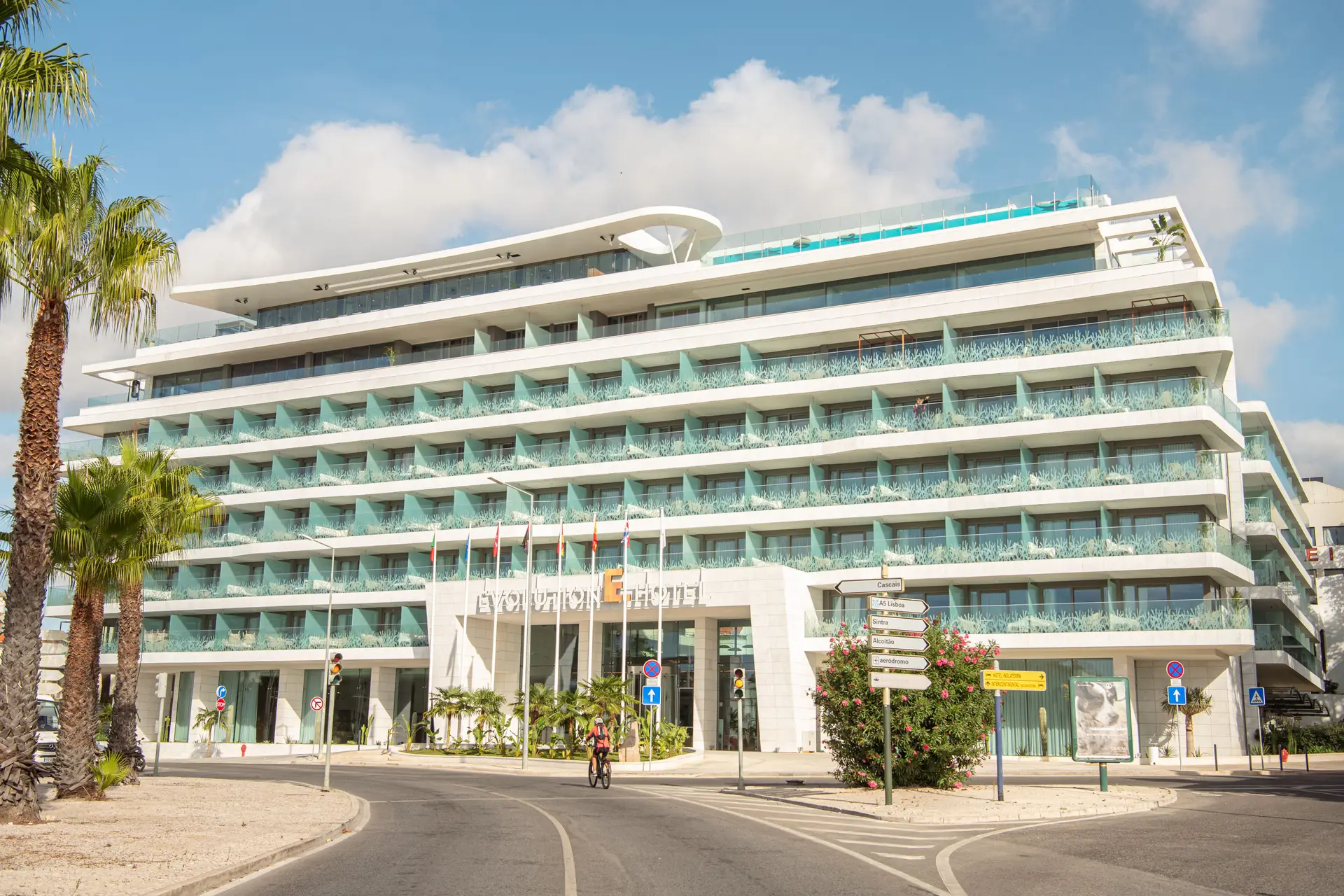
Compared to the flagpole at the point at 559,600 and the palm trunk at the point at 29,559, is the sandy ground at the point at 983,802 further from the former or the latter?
the flagpole at the point at 559,600

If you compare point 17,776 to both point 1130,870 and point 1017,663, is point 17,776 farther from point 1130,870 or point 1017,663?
point 1017,663

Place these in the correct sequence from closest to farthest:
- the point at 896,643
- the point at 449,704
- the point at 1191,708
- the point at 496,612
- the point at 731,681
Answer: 1. the point at 896,643
2. the point at 1191,708
3. the point at 731,681
4. the point at 449,704
5. the point at 496,612

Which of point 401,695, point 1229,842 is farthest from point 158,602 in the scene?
point 1229,842

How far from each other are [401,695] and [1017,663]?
1213 inches

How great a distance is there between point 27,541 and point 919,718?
16653mm

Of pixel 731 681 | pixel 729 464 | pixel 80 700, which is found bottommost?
pixel 80 700

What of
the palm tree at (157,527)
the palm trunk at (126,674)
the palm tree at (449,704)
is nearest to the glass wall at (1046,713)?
the palm tree at (449,704)

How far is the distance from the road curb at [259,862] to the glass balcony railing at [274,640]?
39.6 m

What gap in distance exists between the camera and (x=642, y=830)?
60.3 feet

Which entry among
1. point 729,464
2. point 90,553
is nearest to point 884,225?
point 729,464

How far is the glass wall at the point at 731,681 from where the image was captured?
4941 centimetres

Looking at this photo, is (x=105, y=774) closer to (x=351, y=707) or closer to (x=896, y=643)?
(x=896, y=643)

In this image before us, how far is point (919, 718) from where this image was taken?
24688 millimetres

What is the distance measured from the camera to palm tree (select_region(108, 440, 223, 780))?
3005 centimetres
